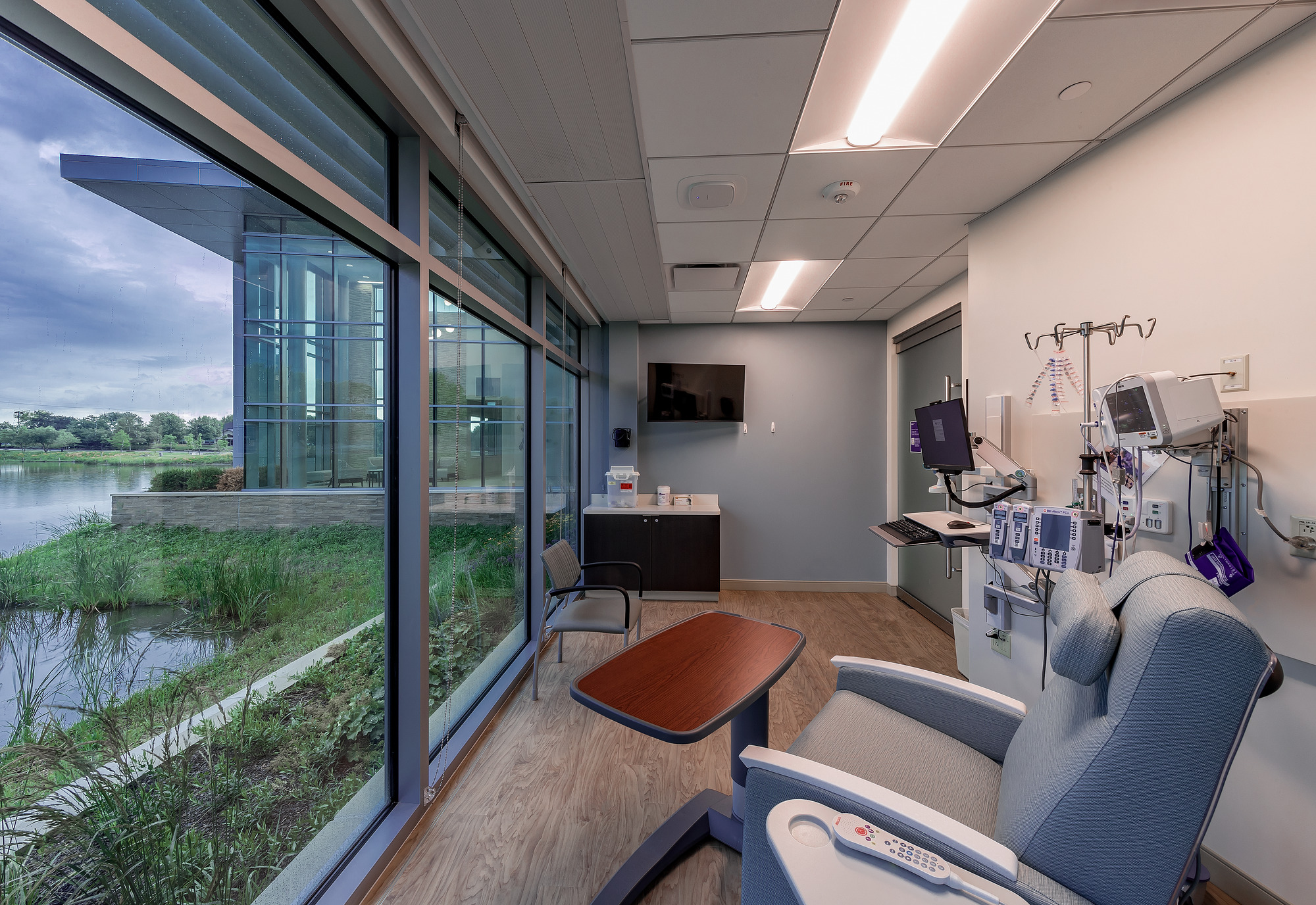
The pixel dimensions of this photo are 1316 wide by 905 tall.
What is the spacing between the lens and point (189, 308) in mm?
1096

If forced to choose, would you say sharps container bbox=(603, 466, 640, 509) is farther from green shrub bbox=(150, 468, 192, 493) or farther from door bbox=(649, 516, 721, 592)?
green shrub bbox=(150, 468, 192, 493)

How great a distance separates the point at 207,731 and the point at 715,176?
103 inches

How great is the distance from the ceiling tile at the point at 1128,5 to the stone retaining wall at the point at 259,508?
103 inches

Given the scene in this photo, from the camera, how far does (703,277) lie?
363cm

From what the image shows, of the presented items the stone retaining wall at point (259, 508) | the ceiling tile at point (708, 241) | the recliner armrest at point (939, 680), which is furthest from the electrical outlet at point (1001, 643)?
the stone retaining wall at point (259, 508)

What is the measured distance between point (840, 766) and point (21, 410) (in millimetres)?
1954

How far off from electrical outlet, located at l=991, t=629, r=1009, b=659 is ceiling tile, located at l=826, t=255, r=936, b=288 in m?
2.35

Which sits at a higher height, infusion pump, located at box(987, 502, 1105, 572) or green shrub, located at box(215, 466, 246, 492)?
green shrub, located at box(215, 466, 246, 492)

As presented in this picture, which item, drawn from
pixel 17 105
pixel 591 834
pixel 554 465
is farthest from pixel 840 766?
pixel 554 465

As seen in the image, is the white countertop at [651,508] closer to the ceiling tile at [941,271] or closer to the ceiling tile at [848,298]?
the ceiling tile at [848,298]

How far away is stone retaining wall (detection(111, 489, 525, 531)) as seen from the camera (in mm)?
1025

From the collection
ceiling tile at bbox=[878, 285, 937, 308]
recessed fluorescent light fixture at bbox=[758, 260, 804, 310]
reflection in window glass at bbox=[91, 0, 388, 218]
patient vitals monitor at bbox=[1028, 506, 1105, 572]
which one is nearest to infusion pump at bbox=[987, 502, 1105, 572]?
patient vitals monitor at bbox=[1028, 506, 1105, 572]

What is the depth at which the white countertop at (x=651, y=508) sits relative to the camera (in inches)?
179

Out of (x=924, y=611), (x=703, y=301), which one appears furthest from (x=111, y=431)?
(x=924, y=611)
